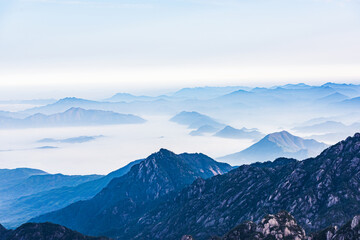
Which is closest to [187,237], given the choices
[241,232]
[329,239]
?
[241,232]

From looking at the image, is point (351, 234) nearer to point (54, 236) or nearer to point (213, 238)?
point (213, 238)

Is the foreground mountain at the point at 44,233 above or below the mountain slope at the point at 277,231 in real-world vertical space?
below

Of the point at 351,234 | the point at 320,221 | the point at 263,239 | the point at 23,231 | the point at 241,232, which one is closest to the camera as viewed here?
the point at 351,234

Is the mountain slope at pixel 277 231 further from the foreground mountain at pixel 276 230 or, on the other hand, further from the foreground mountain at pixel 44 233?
the foreground mountain at pixel 44 233

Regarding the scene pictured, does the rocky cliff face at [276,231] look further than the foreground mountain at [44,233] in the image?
No

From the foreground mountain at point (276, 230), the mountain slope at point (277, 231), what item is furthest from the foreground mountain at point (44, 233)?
the foreground mountain at point (276, 230)

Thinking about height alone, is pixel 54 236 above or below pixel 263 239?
below

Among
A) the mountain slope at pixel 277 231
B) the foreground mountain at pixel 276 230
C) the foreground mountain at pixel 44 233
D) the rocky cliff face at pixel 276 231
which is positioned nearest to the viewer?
the mountain slope at pixel 277 231

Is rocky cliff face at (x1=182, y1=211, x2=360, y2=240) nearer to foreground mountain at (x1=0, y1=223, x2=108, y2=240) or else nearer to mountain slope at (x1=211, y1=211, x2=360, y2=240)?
mountain slope at (x1=211, y1=211, x2=360, y2=240)

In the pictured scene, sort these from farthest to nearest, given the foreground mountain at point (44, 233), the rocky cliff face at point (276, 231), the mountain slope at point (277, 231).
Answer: the foreground mountain at point (44, 233) → the rocky cliff face at point (276, 231) → the mountain slope at point (277, 231)

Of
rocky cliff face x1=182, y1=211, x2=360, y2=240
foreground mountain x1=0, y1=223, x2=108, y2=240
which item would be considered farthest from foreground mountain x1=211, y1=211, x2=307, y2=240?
foreground mountain x1=0, y1=223, x2=108, y2=240

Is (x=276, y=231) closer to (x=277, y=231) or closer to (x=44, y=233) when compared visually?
(x=277, y=231)
